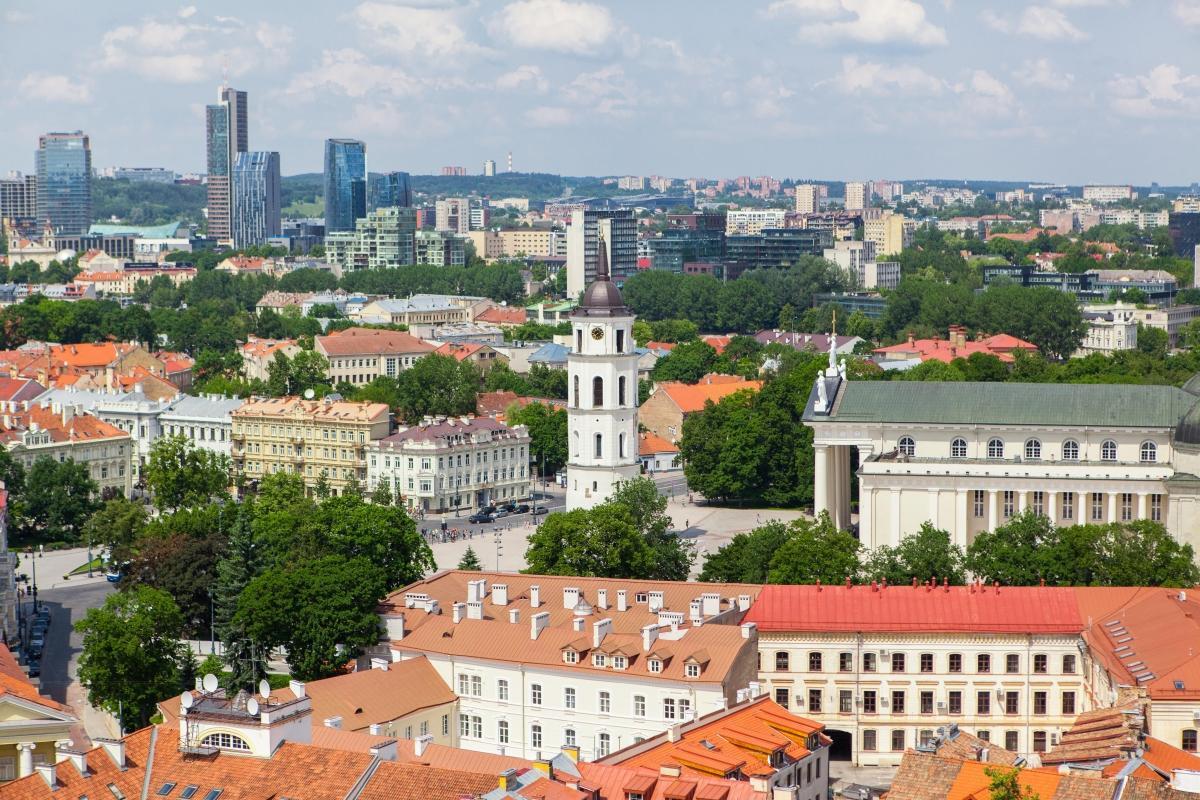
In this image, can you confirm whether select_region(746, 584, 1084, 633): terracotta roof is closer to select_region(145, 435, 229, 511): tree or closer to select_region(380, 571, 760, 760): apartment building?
select_region(380, 571, 760, 760): apartment building

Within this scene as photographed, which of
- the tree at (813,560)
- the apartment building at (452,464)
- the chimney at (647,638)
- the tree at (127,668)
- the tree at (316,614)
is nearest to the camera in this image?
the chimney at (647,638)

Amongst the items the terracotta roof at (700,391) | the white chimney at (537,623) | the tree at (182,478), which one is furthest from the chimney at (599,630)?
the terracotta roof at (700,391)

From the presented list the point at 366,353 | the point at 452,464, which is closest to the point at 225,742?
the point at 452,464

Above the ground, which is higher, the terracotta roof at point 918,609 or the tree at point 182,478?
the terracotta roof at point 918,609

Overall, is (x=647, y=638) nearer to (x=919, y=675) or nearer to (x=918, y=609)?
(x=919, y=675)

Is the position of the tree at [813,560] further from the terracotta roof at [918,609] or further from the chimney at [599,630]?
the chimney at [599,630]

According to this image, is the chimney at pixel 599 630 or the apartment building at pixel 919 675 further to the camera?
the apartment building at pixel 919 675

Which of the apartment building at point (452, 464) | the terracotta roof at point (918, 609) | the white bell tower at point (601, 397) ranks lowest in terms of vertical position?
the apartment building at point (452, 464)
